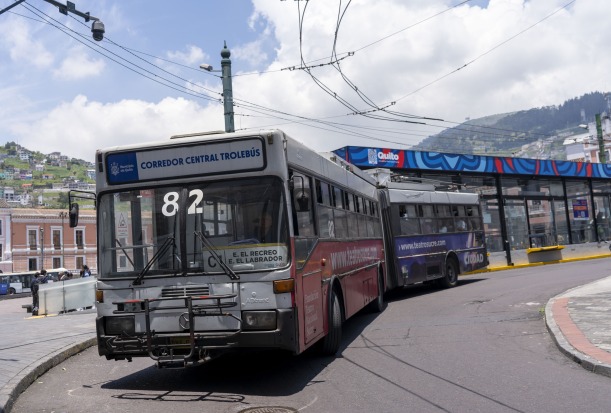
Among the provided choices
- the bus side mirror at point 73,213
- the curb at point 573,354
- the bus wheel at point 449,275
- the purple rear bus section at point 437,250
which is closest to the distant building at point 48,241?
the purple rear bus section at point 437,250

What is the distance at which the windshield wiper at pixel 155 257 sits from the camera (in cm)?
724

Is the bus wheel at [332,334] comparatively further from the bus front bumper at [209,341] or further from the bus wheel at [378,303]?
the bus wheel at [378,303]

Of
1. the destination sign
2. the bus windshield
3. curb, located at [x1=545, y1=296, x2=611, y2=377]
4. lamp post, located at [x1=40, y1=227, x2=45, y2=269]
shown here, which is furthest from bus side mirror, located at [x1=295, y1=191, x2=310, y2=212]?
lamp post, located at [x1=40, y1=227, x2=45, y2=269]

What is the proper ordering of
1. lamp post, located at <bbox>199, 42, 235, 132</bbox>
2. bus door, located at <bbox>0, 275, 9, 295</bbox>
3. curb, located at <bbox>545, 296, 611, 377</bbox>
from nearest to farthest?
curb, located at <bbox>545, 296, 611, 377</bbox> < lamp post, located at <bbox>199, 42, 235, 132</bbox> < bus door, located at <bbox>0, 275, 9, 295</bbox>

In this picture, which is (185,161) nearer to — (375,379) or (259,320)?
(259,320)

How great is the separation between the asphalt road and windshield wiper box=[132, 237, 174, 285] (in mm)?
1379

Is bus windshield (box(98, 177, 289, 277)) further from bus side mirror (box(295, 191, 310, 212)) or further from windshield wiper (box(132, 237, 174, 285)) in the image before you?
bus side mirror (box(295, 191, 310, 212))

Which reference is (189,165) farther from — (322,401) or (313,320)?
(322,401)

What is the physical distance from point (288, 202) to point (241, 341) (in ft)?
5.67

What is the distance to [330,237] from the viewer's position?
9414mm

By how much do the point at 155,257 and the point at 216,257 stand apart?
2.56ft

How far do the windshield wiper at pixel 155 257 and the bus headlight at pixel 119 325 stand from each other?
476mm

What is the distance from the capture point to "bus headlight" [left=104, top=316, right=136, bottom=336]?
736 cm

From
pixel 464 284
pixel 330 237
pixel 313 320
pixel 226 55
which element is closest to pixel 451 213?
pixel 464 284
